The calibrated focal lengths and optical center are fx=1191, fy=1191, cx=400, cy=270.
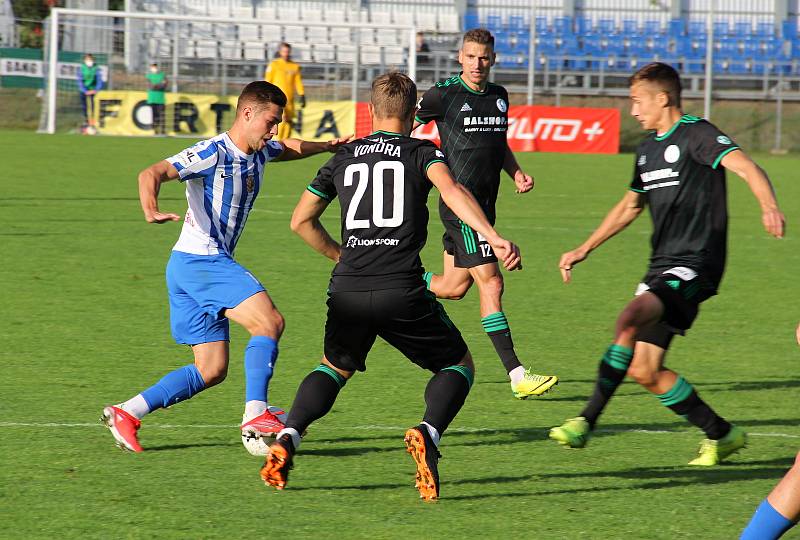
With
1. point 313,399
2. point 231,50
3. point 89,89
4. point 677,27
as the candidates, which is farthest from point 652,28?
point 313,399

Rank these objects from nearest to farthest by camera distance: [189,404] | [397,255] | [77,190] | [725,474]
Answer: [397,255] < [725,474] < [189,404] < [77,190]

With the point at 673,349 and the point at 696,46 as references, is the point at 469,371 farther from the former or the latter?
the point at 696,46

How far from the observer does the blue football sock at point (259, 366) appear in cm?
527

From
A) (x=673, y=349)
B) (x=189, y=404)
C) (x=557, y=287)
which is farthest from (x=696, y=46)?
(x=189, y=404)

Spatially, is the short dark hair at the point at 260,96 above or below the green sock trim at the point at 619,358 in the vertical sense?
above

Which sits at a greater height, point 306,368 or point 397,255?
point 397,255

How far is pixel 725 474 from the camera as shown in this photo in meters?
5.34

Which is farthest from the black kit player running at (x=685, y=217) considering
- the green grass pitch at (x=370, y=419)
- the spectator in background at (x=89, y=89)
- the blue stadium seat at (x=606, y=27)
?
the blue stadium seat at (x=606, y=27)

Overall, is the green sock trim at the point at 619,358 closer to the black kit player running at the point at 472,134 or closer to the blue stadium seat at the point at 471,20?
the black kit player running at the point at 472,134

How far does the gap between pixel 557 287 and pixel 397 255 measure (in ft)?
20.9

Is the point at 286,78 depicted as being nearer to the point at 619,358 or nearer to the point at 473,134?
the point at 473,134

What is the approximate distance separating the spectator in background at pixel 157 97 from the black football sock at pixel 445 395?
23.7 meters

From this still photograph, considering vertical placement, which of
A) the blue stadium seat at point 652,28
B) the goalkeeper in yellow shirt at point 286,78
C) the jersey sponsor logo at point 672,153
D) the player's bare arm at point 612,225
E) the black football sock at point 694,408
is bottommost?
the black football sock at point 694,408

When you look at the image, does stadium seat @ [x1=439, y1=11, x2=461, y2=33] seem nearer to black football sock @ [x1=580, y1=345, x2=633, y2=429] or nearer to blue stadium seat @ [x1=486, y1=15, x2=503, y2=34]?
blue stadium seat @ [x1=486, y1=15, x2=503, y2=34]
